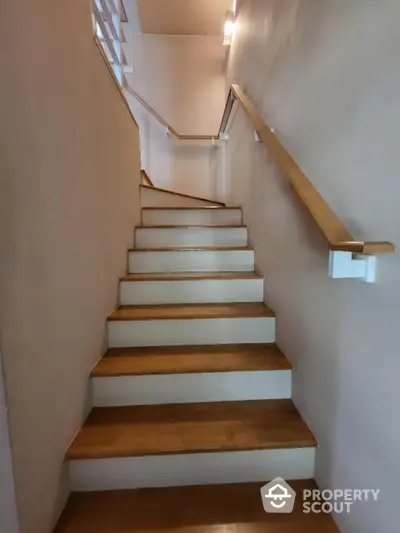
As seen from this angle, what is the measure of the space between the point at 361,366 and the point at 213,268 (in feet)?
4.96

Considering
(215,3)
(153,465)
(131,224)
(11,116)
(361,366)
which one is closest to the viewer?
(11,116)

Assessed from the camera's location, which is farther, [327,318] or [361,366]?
[327,318]

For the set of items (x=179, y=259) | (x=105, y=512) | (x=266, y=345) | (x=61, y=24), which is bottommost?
(x=105, y=512)

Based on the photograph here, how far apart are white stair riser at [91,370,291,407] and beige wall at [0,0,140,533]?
14cm

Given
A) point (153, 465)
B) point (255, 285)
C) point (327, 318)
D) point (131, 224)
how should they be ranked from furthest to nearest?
point (131, 224) → point (255, 285) → point (153, 465) → point (327, 318)

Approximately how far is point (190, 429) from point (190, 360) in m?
0.34

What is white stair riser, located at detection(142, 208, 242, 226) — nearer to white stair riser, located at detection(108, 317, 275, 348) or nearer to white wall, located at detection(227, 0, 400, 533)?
white wall, located at detection(227, 0, 400, 533)

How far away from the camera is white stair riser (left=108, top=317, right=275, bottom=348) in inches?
71.1

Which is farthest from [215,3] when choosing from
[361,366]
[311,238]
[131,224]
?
[361,366]

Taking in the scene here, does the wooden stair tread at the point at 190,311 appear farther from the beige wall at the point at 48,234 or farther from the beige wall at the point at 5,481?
the beige wall at the point at 5,481

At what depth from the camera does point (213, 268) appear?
238 cm

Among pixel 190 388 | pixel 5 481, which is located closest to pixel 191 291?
pixel 190 388

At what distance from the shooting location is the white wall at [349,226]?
2.64ft

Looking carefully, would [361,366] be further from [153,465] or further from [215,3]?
[215,3]
